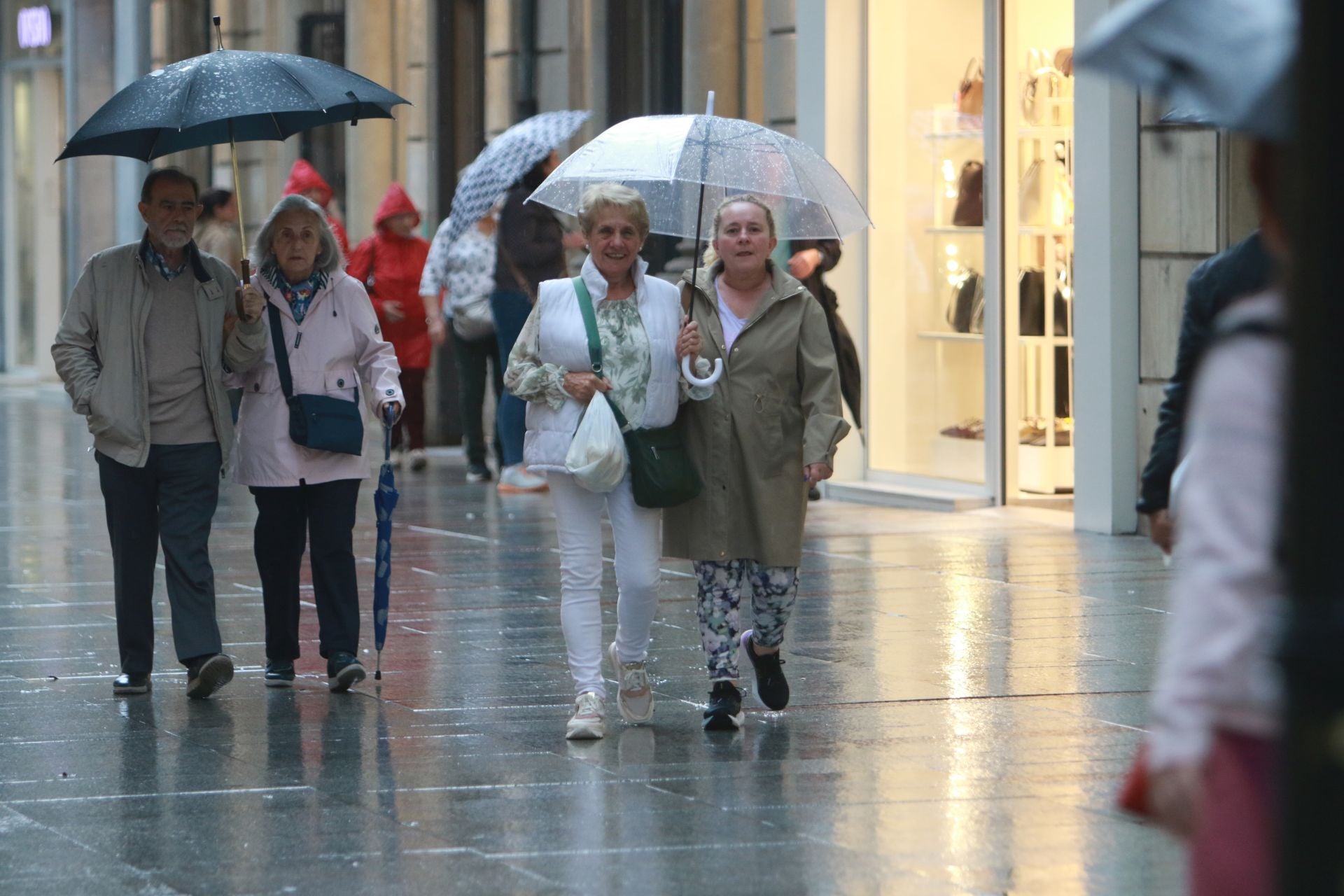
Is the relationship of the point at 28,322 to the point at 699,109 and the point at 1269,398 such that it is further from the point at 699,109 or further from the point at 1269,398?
the point at 1269,398

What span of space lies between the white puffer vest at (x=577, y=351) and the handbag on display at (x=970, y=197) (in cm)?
675

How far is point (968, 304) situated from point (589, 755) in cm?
759

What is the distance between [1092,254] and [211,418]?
575cm

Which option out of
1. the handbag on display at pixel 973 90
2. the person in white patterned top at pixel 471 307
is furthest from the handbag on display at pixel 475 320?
the handbag on display at pixel 973 90

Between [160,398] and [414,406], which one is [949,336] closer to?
[414,406]

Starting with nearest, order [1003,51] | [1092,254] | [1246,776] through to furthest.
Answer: [1246,776] → [1092,254] → [1003,51]

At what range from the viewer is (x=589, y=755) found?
21.3 feet

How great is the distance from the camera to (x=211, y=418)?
765 cm

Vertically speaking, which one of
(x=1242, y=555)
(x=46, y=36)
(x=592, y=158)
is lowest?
(x=1242, y=555)

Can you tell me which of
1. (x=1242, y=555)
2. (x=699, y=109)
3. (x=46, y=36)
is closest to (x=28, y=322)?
(x=46, y=36)

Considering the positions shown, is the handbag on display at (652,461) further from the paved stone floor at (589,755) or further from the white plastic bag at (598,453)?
the paved stone floor at (589,755)

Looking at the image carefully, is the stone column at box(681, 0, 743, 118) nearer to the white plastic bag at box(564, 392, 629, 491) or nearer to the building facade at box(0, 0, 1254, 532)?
the building facade at box(0, 0, 1254, 532)

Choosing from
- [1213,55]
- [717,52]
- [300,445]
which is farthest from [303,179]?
[1213,55]

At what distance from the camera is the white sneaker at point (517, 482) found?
48.1 ft
